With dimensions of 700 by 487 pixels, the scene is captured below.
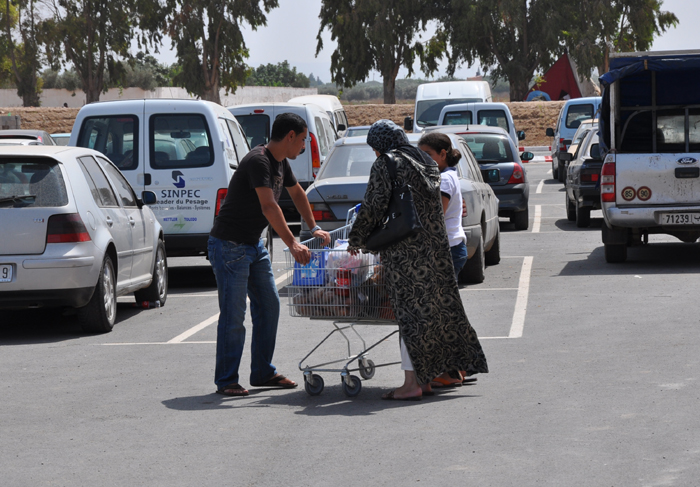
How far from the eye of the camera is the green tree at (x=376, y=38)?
63500mm

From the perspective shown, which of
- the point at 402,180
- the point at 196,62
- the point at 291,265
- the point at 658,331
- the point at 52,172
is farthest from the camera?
the point at 196,62

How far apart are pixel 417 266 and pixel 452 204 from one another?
110 centimetres

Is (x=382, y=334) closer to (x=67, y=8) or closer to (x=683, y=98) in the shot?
(x=683, y=98)

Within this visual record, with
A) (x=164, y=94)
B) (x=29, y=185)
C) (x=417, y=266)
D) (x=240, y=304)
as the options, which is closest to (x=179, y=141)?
(x=29, y=185)

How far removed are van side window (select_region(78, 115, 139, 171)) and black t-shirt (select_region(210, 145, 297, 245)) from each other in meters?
5.95

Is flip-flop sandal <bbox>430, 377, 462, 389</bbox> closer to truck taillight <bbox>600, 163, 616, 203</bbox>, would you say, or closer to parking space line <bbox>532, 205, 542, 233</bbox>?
truck taillight <bbox>600, 163, 616, 203</bbox>

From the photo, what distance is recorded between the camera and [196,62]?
66938 millimetres

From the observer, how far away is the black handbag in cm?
638

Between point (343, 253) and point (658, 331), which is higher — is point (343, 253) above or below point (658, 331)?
above

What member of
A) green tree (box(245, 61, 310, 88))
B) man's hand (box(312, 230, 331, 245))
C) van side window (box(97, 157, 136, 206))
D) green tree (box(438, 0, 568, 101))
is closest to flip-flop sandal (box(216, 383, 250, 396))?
man's hand (box(312, 230, 331, 245))

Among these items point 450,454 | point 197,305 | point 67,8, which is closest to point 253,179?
point 450,454

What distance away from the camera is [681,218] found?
12531mm

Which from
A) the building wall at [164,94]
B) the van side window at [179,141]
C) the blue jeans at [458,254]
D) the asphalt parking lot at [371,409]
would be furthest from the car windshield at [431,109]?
the building wall at [164,94]

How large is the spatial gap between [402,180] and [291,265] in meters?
0.95
